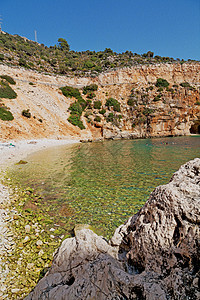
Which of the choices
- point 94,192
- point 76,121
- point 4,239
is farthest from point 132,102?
point 4,239

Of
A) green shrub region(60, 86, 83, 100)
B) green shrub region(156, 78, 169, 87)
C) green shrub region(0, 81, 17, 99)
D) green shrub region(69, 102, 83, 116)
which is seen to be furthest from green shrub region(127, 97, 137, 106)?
green shrub region(0, 81, 17, 99)

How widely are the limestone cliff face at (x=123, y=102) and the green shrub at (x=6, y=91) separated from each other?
1046 millimetres

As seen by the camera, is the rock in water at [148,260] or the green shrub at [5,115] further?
the green shrub at [5,115]

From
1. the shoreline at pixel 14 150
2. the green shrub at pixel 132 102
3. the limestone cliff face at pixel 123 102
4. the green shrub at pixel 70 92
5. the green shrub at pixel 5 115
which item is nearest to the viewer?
the shoreline at pixel 14 150

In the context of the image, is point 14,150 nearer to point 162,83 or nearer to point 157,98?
point 157,98

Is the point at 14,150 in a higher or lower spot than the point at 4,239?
higher

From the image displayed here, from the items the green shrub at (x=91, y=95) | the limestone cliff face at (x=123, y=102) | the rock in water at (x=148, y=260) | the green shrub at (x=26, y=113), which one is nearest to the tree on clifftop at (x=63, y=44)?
the limestone cliff face at (x=123, y=102)

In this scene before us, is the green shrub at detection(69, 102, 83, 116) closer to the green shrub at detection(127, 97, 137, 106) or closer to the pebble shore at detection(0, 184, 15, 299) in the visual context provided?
the green shrub at detection(127, 97, 137, 106)

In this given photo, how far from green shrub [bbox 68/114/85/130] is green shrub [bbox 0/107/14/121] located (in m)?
13.3

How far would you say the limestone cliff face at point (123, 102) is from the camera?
34875 millimetres

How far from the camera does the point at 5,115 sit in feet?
90.9

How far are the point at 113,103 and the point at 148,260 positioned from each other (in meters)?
44.9

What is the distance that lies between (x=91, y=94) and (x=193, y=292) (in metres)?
47.7

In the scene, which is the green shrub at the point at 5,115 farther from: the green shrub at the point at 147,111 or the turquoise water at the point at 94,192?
the green shrub at the point at 147,111
